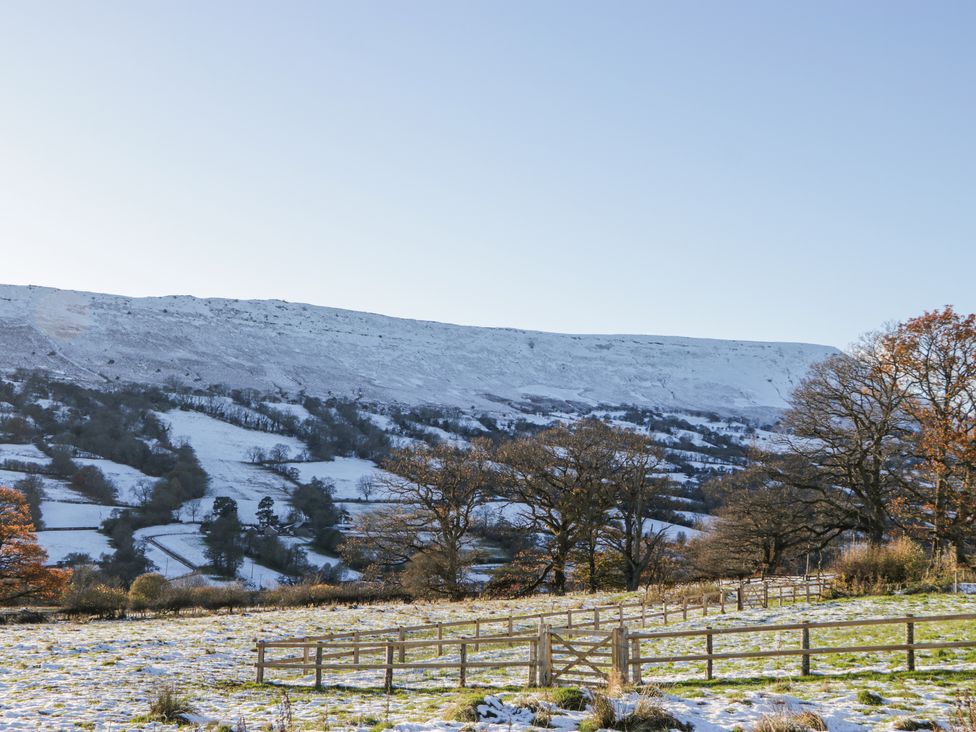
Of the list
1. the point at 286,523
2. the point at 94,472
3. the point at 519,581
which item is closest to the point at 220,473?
the point at 94,472

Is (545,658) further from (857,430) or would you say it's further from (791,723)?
(857,430)

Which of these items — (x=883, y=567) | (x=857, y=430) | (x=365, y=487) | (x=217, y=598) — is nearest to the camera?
(x=883, y=567)

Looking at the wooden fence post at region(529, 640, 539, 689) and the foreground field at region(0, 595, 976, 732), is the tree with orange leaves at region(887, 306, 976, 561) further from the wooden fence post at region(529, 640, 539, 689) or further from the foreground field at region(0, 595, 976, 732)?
the wooden fence post at region(529, 640, 539, 689)

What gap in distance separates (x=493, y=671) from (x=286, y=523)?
83626 mm

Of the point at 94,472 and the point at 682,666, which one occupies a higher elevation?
the point at 682,666

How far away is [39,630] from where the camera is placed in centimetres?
2983

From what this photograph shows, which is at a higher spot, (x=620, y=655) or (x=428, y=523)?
(x=620, y=655)

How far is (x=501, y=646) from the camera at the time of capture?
2473cm

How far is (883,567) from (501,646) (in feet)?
48.5

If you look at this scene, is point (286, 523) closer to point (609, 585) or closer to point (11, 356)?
point (609, 585)

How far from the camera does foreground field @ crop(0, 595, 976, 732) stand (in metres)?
11.8

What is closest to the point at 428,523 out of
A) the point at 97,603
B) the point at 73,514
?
the point at 97,603

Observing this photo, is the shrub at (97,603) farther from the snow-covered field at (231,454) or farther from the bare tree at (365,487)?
the bare tree at (365,487)

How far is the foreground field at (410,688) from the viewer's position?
11766 millimetres
